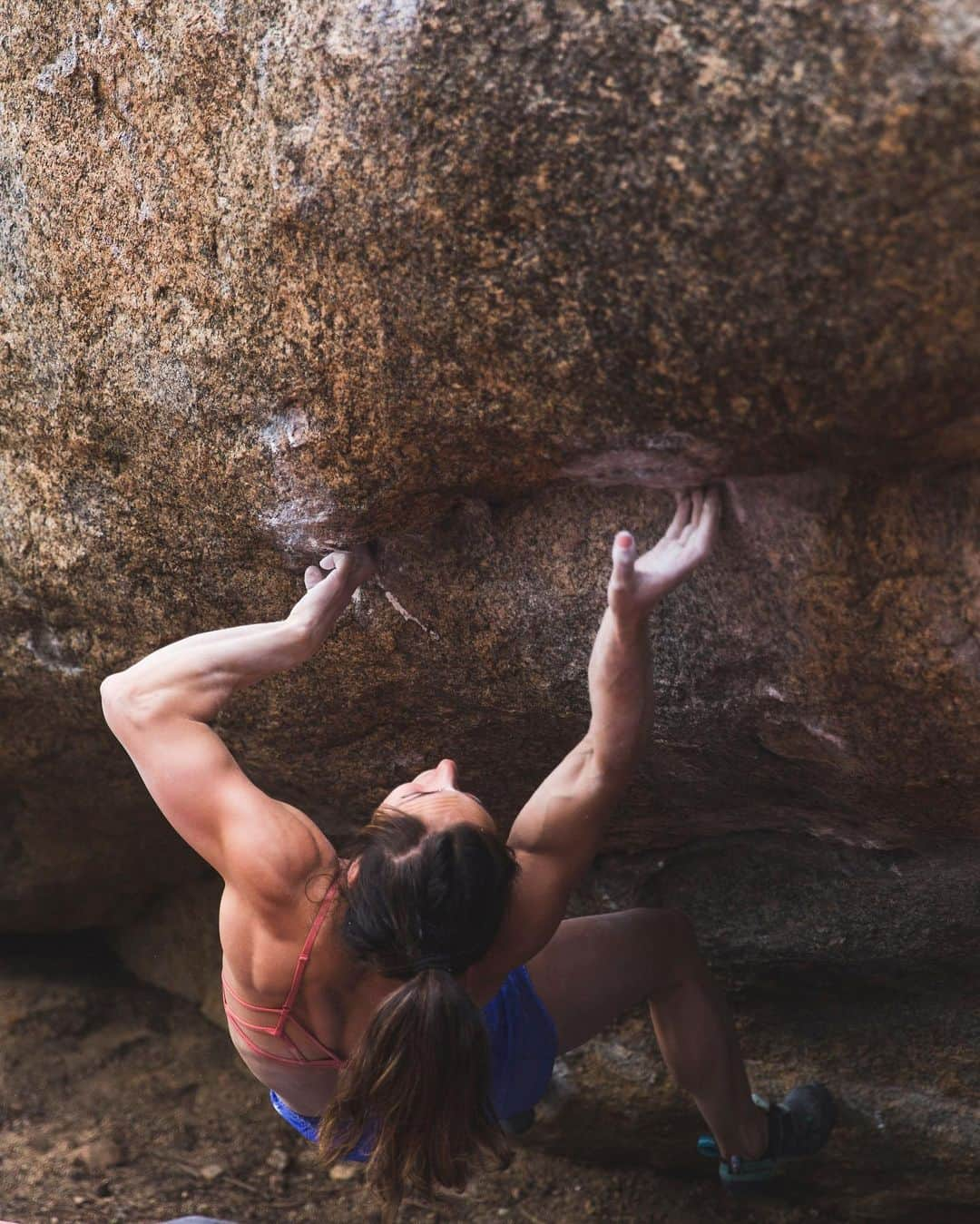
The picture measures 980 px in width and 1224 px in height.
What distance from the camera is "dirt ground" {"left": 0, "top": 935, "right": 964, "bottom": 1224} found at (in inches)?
116

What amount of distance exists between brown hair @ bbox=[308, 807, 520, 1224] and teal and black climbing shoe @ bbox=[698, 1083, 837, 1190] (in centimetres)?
88

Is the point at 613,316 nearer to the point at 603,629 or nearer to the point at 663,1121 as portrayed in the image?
the point at 603,629

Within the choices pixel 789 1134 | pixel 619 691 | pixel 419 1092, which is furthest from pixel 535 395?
pixel 789 1134

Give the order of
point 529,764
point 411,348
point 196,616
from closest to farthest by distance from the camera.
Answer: point 411,348 < point 196,616 < point 529,764

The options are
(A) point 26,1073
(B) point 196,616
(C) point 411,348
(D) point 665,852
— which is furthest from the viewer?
(A) point 26,1073

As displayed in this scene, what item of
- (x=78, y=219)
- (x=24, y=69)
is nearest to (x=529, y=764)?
(x=78, y=219)

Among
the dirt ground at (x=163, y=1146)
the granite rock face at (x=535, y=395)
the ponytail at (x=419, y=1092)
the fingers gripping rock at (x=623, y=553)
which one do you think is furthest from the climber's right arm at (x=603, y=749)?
the dirt ground at (x=163, y=1146)

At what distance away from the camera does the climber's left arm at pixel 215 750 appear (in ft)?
6.17

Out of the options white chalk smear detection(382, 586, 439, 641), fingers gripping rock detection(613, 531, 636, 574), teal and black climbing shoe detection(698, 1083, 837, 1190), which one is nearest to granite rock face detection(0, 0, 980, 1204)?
white chalk smear detection(382, 586, 439, 641)

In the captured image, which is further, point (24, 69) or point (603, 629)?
point (24, 69)

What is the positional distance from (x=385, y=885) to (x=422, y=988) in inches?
6.2

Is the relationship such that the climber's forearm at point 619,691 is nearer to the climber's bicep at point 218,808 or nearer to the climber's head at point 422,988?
the climber's head at point 422,988

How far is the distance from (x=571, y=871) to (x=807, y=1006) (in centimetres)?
104

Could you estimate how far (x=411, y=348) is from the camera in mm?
→ 1746
